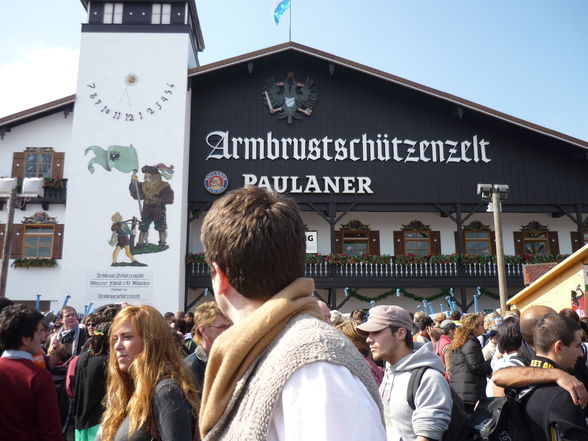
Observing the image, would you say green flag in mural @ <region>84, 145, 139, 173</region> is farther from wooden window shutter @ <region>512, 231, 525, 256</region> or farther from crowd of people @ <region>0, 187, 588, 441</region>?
wooden window shutter @ <region>512, 231, 525, 256</region>

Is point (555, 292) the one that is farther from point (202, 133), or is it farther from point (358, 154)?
point (202, 133)

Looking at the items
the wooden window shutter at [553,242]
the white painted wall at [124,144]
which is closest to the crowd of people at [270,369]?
the white painted wall at [124,144]

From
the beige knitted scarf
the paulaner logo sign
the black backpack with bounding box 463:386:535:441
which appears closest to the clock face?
the paulaner logo sign

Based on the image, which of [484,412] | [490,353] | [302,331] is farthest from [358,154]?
[302,331]

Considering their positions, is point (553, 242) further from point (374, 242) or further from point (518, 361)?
point (518, 361)

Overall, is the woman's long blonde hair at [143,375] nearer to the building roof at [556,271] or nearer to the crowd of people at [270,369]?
the crowd of people at [270,369]

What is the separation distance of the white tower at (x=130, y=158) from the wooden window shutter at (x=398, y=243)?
8.52m

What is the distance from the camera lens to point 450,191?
67.5 ft

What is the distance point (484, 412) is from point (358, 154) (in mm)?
18413

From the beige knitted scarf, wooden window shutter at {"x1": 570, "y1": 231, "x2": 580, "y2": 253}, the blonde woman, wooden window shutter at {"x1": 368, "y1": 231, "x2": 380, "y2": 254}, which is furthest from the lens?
wooden window shutter at {"x1": 570, "y1": 231, "x2": 580, "y2": 253}

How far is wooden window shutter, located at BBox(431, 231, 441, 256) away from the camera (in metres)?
21.2

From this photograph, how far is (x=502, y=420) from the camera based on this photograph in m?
2.61

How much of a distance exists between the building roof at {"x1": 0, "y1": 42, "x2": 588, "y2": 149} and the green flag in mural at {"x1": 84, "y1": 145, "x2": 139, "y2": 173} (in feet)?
8.46

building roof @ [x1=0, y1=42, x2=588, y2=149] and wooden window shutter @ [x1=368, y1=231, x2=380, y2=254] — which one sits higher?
building roof @ [x1=0, y1=42, x2=588, y2=149]
